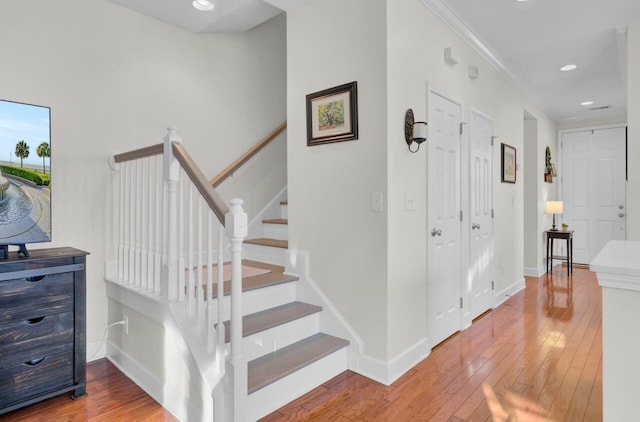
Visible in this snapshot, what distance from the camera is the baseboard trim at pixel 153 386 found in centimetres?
206

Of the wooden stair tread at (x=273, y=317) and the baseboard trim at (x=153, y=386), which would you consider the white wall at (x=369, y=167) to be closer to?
the wooden stair tread at (x=273, y=317)

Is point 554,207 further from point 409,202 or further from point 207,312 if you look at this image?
point 207,312

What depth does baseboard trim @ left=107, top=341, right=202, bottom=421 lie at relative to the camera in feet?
6.75

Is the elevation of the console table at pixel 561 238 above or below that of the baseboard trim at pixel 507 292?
above

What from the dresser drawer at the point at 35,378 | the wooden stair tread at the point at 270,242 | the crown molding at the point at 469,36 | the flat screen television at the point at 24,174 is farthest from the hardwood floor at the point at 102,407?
the crown molding at the point at 469,36

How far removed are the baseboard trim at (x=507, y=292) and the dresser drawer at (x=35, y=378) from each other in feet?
13.0

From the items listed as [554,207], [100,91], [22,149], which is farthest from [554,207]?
[22,149]

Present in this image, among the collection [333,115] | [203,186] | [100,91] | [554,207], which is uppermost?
[100,91]

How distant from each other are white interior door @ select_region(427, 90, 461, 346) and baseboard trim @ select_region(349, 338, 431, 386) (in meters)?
0.32

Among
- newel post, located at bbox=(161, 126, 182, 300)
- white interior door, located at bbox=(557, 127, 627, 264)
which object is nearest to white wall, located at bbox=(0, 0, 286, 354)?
newel post, located at bbox=(161, 126, 182, 300)

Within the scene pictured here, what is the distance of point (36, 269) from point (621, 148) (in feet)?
26.9

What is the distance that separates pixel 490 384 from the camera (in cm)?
240

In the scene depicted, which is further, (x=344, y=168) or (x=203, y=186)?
(x=344, y=168)

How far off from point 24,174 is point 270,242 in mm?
1873
